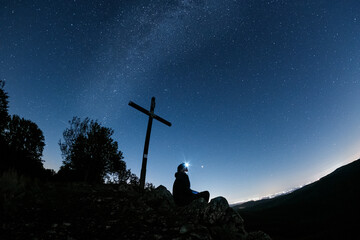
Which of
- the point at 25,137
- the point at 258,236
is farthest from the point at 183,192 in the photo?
the point at 25,137

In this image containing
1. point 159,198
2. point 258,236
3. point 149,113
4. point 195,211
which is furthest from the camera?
point 149,113

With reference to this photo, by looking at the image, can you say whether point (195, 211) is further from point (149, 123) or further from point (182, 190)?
point (149, 123)

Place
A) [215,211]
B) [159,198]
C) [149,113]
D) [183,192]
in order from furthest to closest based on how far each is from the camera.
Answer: [149,113] < [183,192] < [159,198] < [215,211]

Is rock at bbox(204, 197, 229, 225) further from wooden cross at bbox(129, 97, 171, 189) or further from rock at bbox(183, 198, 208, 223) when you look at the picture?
wooden cross at bbox(129, 97, 171, 189)

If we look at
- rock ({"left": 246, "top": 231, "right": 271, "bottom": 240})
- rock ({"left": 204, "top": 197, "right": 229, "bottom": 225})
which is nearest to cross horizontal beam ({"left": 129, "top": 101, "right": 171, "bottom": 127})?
rock ({"left": 204, "top": 197, "right": 229, "bottom": 225})

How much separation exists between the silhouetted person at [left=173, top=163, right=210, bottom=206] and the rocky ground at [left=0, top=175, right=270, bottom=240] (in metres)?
1.42

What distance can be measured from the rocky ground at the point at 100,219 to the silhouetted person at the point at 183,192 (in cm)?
142

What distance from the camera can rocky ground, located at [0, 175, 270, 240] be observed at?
3258mm

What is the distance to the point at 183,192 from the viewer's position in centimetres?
725

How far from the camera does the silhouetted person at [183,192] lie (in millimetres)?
7184

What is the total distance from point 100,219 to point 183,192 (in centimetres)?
383

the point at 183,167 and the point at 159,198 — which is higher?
the point at 183,167

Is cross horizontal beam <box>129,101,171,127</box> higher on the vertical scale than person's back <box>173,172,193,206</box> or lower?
higher

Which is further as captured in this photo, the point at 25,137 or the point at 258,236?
the point at 25,137
